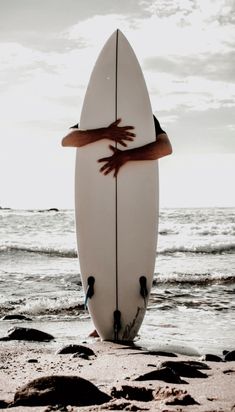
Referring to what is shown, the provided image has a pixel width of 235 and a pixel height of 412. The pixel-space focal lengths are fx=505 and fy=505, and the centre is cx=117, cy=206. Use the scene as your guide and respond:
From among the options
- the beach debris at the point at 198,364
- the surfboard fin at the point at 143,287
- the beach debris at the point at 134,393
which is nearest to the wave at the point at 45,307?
the surfboard fin at the point at 143,287

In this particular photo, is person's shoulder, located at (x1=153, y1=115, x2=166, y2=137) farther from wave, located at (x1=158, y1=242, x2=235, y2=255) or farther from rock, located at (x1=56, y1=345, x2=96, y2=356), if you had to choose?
wave, located at (x1=158, y1=242, x2=235, y2=255)

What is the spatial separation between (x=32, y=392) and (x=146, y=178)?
2424 millimetres

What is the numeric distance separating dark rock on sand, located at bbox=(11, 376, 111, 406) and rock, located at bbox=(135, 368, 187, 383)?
391mm

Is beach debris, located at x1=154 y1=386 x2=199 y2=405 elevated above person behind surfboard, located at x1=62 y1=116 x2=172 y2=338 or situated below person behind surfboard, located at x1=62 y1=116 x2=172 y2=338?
below

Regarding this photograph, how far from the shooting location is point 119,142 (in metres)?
4.04

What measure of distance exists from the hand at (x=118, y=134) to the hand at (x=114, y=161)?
0.08m

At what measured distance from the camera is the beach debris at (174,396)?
6.73ft

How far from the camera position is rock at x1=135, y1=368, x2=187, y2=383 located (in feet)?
8.04

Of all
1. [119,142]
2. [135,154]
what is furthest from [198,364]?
[119,142]

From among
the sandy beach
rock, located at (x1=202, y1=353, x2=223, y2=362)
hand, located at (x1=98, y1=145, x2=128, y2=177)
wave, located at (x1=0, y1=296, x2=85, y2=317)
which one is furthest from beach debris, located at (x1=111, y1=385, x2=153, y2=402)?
wave, located at (x1=0, y1=296, x2=85, y2=317)

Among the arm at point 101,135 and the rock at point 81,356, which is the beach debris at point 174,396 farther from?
the arm at point 101,135

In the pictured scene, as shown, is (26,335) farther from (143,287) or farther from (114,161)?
(114,161)

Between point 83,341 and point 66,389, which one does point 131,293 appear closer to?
point 83,341

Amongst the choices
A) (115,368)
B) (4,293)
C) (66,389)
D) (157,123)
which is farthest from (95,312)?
(4,293)
